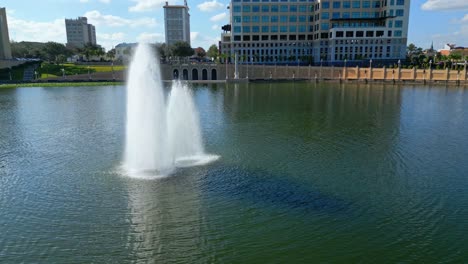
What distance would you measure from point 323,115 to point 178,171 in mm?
27832

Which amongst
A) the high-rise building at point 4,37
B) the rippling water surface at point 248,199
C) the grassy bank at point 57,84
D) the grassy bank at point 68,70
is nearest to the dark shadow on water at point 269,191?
the rippling water surface at point 248,199

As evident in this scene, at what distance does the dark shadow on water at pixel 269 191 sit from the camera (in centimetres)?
1872

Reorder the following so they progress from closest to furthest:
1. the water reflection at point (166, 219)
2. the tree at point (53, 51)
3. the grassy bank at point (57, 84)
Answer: the water reflection at point (166, 219), the grassy bank at point (57, 84), the tree at point (53, 51)

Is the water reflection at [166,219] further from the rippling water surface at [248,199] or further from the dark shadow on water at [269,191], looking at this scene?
the dark shadow on water at [269,191]

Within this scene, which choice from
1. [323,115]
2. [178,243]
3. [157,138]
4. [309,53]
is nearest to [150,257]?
[178,243]

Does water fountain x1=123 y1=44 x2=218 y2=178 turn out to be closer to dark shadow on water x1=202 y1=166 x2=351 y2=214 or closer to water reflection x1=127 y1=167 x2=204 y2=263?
water reflection x1=127 y1=167 x2=204 y2=263

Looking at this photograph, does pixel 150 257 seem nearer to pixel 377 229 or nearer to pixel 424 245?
→ pixel 377 229

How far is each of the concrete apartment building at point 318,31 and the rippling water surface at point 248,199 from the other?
90234 millimetres

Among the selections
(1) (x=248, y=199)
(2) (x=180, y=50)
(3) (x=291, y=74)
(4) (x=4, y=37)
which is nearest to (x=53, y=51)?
(4) (x=4, y=37)

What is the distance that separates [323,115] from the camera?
4641cm

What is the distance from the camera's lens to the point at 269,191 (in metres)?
20.5

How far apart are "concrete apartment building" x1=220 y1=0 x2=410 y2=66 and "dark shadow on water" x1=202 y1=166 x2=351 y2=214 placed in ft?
336

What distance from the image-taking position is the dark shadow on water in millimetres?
18719

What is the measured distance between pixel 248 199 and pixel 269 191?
5.32 ft
